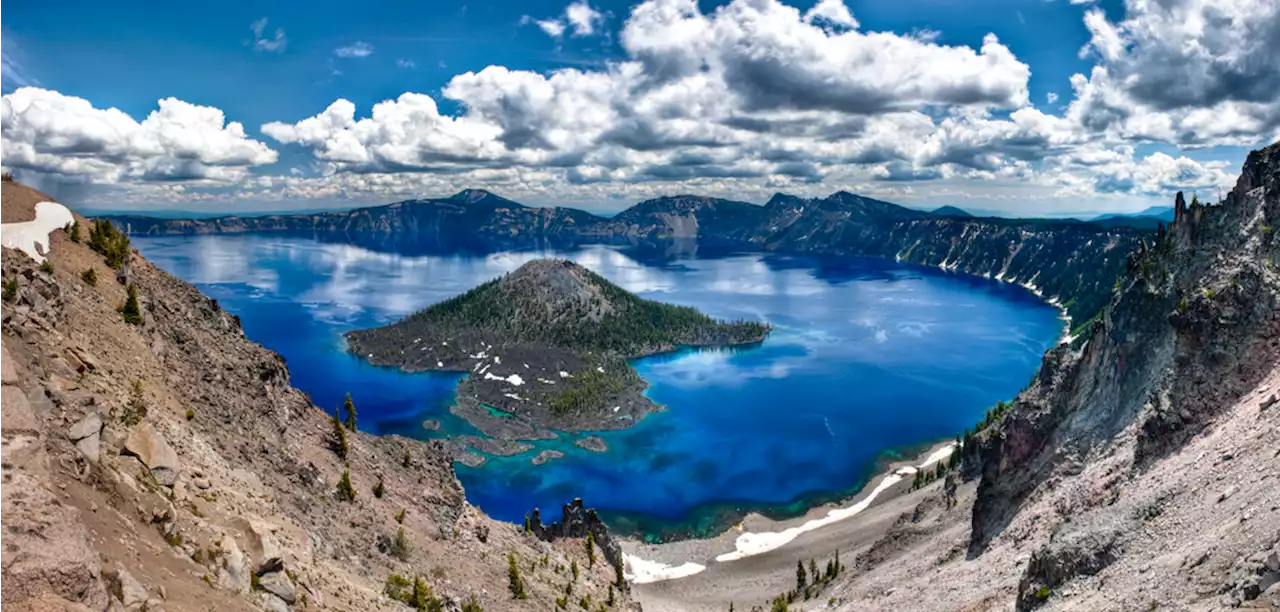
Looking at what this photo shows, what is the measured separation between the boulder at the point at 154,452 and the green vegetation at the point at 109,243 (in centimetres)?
2419

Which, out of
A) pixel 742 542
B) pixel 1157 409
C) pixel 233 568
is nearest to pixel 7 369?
pixel 233 568

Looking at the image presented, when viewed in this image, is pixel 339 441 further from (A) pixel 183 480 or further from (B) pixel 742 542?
(B) pixel 742 542

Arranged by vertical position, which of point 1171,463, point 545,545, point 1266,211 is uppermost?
point 1266,211

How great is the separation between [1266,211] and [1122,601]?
41.4 meters

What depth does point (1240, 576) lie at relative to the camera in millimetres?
29562

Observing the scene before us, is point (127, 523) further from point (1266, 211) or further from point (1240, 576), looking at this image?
point (1266, 211)

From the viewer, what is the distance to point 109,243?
51969 mm

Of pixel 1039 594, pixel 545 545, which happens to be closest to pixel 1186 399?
pixel 1039 594

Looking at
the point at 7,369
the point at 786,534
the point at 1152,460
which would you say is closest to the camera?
the point at 7,369

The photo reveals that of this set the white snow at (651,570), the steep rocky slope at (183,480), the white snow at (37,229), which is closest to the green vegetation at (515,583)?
the steep rocky slope at (183,480)

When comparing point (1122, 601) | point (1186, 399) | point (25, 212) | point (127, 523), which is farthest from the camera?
point (1186, 399)

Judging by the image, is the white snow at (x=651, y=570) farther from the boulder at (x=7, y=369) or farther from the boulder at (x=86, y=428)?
the boulder at (x=7, y=369)

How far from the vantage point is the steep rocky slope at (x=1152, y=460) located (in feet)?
118

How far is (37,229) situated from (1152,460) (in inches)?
3218
